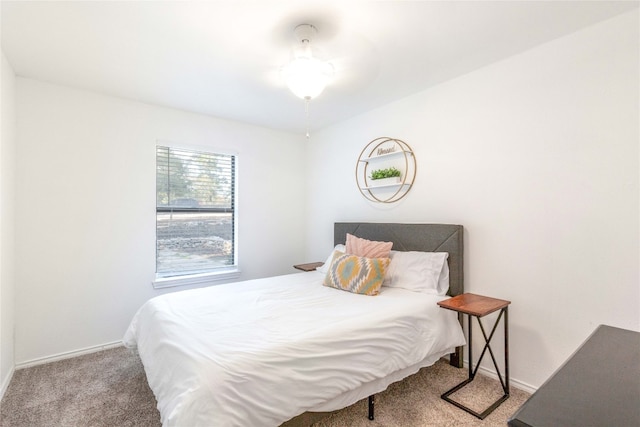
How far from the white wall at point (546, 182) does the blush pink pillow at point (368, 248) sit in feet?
1.63

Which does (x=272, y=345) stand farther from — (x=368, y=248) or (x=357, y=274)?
(x=368, y=248)

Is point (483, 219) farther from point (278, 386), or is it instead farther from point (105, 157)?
point (105, 157)

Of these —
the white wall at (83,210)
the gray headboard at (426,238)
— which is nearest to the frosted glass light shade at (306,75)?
the gray headboard at (426,238)

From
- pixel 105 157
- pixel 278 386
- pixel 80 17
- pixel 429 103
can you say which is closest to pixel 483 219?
pixel 429 103

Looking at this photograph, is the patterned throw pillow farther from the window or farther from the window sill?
the window

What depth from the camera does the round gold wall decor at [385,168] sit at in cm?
301

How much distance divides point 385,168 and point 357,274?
127 cm

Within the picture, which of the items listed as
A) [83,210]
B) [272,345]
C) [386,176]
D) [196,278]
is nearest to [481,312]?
[272,345]

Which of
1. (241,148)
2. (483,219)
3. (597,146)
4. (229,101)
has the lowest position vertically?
(483,219)

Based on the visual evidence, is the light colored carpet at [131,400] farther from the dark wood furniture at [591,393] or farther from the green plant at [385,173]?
the green plant at [385,173]

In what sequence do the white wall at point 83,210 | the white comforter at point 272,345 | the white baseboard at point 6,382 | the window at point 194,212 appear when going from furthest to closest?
the window at point 194,212 → the white wall at point 83,210 → the white baseboard at point 6,382 → the white comforter at point 272,345

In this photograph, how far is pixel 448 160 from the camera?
2697 mm

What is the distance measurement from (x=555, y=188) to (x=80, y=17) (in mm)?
3233

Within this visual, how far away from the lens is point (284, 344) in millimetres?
1554
